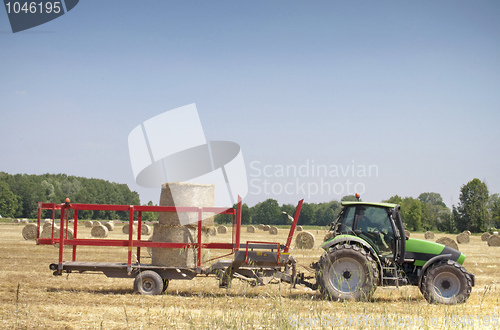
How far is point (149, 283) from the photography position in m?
10.2

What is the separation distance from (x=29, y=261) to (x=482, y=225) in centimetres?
6608

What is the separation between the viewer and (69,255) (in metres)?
18.4

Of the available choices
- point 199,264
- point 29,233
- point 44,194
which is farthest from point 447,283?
point 44,194

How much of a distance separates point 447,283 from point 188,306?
4.73 metres

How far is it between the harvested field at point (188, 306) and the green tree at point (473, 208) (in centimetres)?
6141

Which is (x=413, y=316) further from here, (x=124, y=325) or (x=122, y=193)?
(x=122, y=193)

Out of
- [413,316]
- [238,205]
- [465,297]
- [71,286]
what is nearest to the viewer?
[413,316]

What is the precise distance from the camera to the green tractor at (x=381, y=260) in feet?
31.0

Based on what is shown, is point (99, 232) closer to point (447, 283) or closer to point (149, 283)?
point (149, 283)

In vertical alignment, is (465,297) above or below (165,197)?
below

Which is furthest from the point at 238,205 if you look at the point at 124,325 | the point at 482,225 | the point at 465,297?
the point at 482,225

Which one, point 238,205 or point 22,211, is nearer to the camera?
point 238,205

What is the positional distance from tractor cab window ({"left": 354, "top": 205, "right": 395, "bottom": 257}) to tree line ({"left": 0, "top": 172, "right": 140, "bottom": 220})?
215 ft

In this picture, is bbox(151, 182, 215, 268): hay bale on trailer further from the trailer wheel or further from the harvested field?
the harvested field
